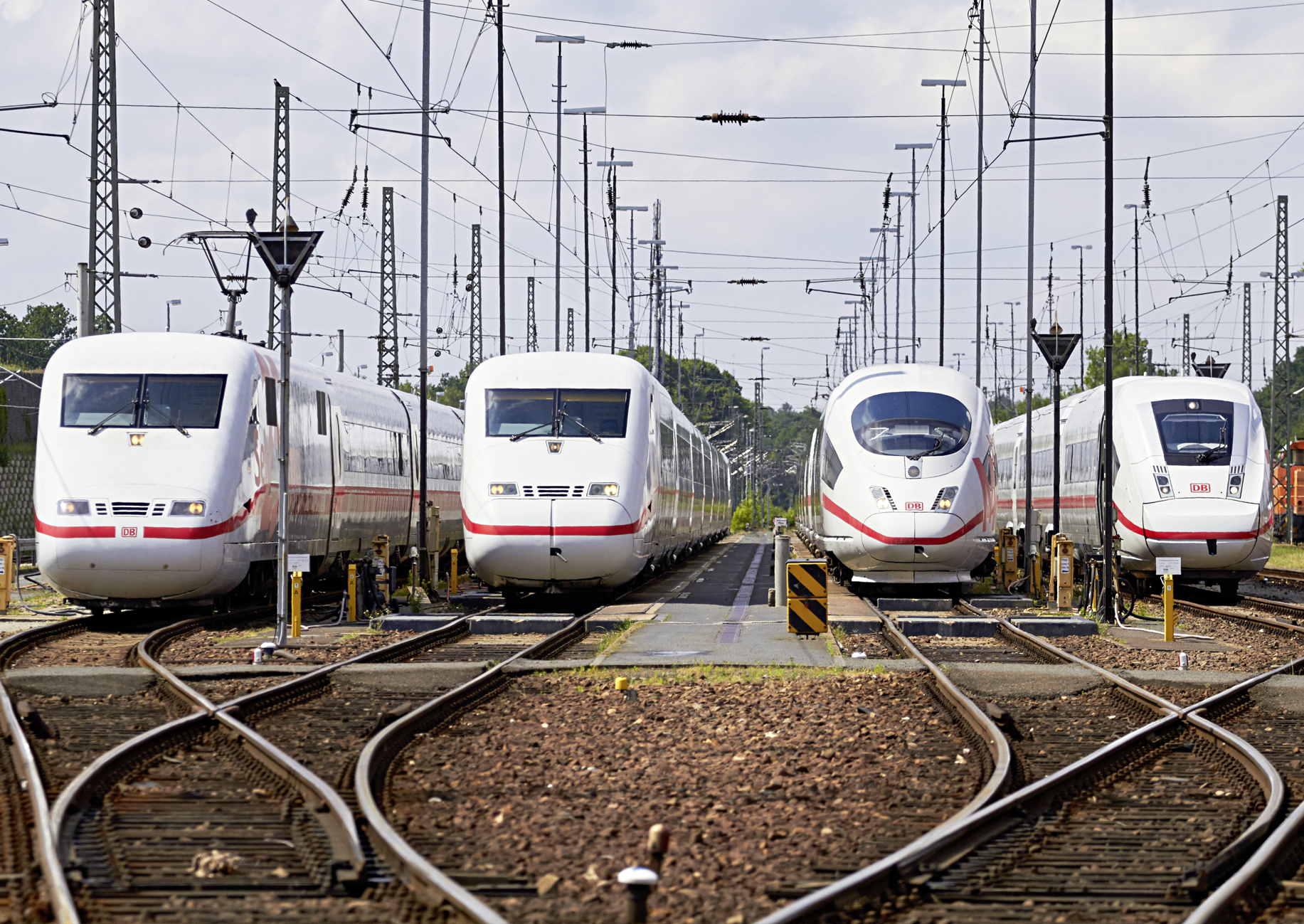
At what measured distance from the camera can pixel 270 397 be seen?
21016 millimetres

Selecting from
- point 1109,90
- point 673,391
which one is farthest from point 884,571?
point 673,391

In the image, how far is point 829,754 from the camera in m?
9.84

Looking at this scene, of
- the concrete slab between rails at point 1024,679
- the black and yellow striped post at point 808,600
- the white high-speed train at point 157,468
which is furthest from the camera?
the white high-speed train at point 157,468

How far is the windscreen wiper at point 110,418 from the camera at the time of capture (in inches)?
749

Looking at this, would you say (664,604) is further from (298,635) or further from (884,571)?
(298,635)

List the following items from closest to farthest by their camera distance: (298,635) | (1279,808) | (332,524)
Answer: (1279,808)
(298,635)
(332,524)

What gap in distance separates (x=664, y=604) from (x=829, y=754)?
13058 mm

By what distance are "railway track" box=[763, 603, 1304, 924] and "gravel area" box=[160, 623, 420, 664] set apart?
329 inches

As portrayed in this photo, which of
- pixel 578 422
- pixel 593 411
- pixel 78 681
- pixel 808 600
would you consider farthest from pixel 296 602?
pixel 808 600

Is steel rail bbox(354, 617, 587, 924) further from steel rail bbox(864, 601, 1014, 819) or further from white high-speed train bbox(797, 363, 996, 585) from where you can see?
white high-speed train bbox(797, 363, 996, 585)

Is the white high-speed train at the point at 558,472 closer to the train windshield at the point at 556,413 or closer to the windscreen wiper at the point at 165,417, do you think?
the train windshield at the point at 556,413

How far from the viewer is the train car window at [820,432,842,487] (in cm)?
2375

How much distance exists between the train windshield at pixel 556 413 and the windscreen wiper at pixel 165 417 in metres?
4.12

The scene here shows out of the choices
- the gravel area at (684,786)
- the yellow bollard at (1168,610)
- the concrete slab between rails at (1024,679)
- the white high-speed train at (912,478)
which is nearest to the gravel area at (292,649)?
the gravel area at (684,786)
